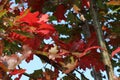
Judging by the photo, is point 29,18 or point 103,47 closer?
point 29,18

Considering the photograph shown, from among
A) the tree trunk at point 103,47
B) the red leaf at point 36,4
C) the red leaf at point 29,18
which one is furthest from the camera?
the red leaf at point 36,4

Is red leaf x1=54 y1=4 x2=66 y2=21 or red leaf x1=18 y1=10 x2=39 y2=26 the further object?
red leaf x1=54 y1=4 x2=66 y2=21

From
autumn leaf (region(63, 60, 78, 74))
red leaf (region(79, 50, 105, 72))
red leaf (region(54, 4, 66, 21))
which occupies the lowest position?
autumn leaf (region(63, 60, 78, 74))

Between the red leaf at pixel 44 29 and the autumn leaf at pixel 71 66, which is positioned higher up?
the red leaf at pixel 44 29

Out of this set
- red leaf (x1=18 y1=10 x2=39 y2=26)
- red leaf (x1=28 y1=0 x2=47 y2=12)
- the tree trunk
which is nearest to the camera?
red leaf (x1=18 y1=10 x2=39 y2=26)

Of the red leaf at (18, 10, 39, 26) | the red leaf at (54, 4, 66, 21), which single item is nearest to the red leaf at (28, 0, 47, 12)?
the red leaf at (54, 4, 66, 21)

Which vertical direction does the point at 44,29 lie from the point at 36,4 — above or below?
below

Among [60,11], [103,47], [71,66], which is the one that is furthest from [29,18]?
[60,11]

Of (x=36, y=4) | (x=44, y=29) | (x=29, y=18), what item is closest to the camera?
(x=29, y=18)

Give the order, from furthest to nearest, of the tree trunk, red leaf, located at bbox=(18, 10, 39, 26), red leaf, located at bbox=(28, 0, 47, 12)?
red leaf, located at bbox=(28, 0, 47, 12), the tree trunk, red leaf, located at bbox=(18, 10, 39, 26)

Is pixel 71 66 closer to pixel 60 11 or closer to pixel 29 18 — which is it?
pixel 29 18

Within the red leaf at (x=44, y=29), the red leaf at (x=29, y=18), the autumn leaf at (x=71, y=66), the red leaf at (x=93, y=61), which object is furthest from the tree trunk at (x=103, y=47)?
the red leaf at (x=29, y=18)

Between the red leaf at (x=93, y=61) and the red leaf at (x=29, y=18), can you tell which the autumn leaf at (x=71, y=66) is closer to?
the red leaf at (x=93, y=61)

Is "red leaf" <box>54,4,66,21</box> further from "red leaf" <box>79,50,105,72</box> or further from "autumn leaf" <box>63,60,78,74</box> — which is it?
"autumn leaf" <box>63,60,78,74</box>
